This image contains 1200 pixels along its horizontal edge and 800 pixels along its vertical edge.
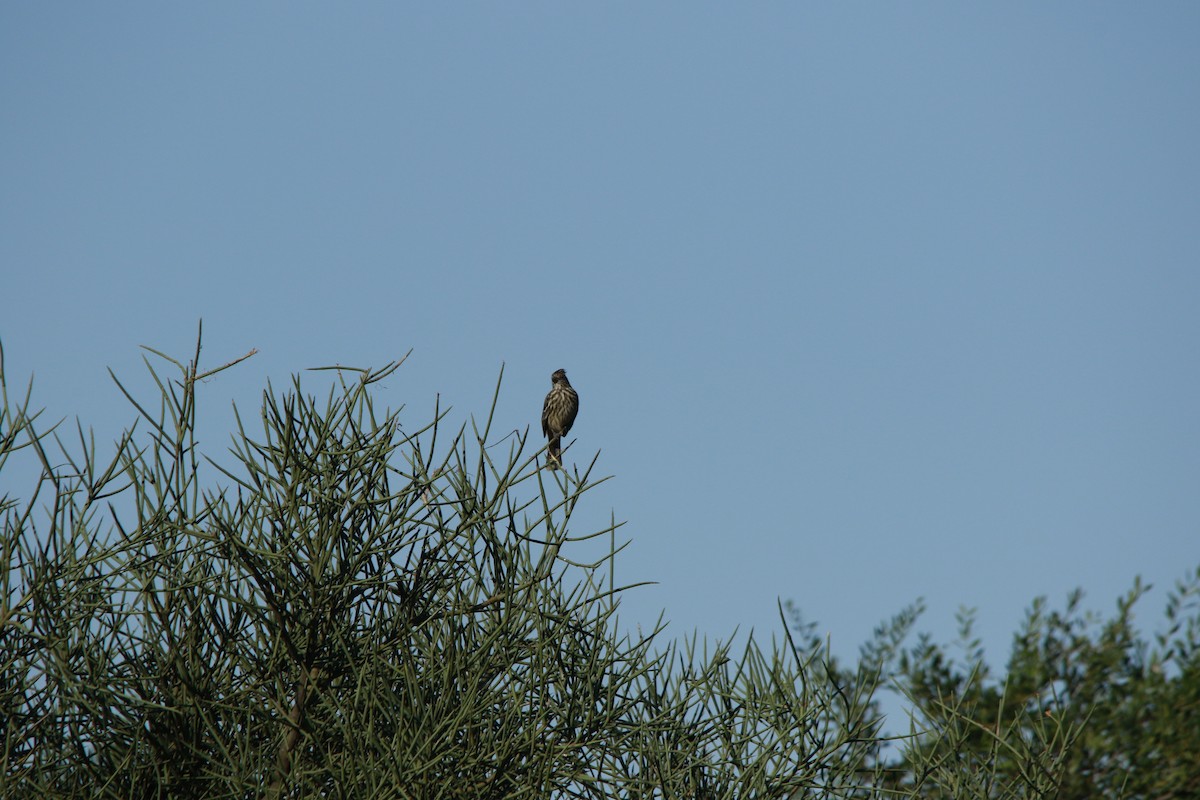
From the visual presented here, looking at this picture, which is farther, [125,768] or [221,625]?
[221,625]

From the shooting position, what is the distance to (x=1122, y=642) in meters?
20.0

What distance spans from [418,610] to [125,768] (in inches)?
66.0

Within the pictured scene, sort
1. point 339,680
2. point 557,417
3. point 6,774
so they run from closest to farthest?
point 6,774
point 339,680
point 557,417

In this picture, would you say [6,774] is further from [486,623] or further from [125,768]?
[486,623]

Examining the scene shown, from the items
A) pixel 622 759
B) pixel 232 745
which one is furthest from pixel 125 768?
pixel 622 759

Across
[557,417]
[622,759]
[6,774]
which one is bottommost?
[6,774]

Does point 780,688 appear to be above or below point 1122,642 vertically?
below

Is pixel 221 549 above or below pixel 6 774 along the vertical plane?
above

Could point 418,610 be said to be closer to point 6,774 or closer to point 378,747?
point 378,747

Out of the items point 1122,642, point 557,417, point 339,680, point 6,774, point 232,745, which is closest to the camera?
point 6,774

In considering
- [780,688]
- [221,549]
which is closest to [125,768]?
[221,549]

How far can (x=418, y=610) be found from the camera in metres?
6.77

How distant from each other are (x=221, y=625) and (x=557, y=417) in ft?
22.9

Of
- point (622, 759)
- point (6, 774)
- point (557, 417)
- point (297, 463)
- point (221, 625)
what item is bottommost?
point (6, 774)
